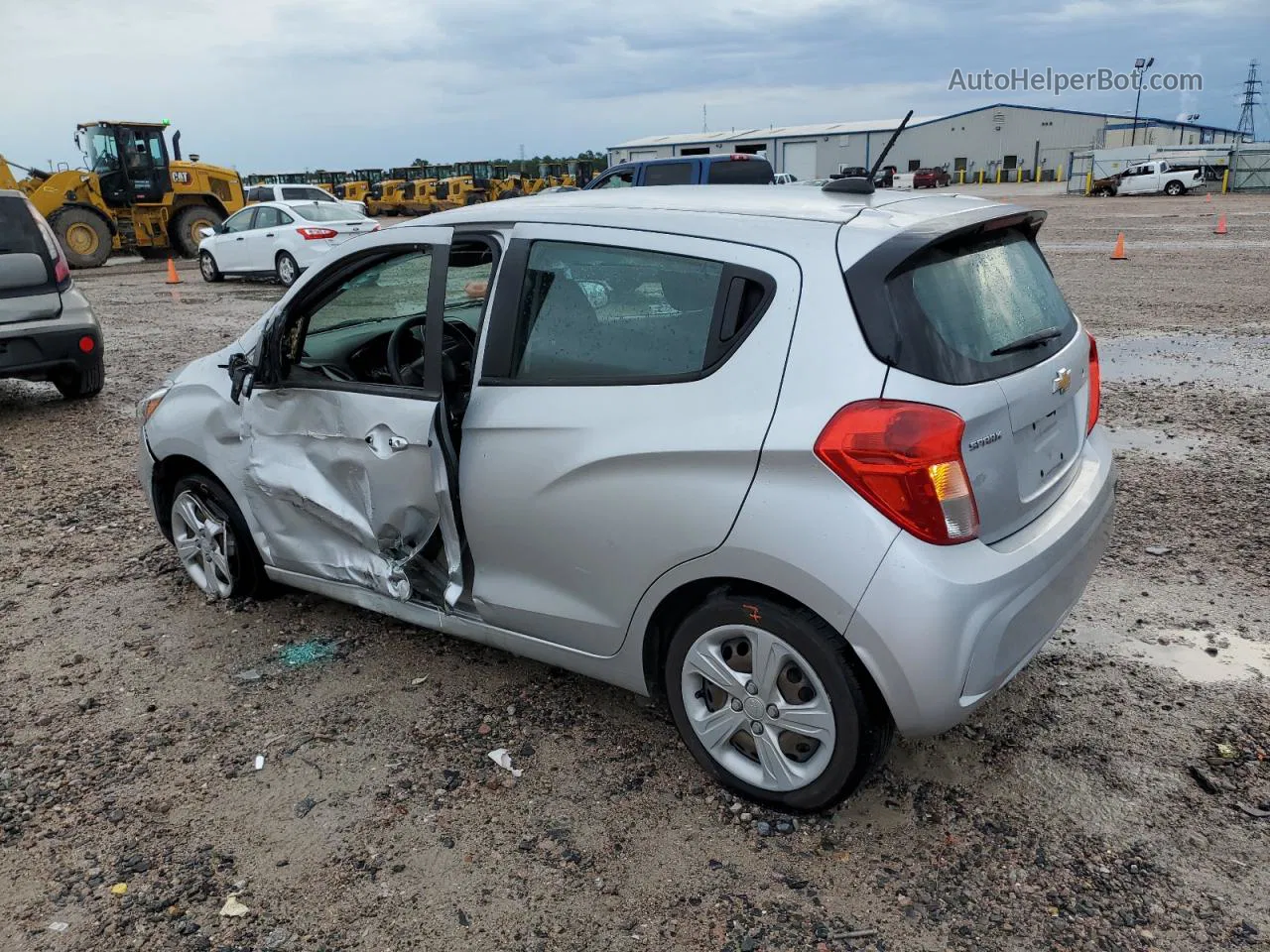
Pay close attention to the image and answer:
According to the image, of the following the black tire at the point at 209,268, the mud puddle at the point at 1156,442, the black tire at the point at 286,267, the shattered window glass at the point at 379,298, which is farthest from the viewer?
the black tire at the point at 209,268

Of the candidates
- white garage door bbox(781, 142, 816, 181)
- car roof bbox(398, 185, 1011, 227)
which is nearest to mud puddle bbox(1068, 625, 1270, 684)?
car roof bbox(398, 185, 1011, 227)

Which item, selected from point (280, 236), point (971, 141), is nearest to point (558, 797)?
point (280, 236)

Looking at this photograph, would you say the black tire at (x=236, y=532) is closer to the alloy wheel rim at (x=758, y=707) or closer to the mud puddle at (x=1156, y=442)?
the alloy wheel rim at (x=758, y=707)

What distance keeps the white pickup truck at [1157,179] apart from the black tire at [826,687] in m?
45.7

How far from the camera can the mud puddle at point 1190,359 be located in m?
7.90

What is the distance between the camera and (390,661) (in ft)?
12.9

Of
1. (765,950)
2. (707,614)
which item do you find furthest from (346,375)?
(765,950)

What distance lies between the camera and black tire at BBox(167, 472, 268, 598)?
421 cm

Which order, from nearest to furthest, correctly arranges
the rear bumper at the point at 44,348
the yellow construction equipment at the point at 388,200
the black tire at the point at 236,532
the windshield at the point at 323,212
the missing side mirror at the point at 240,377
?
the missing side mirror at the point at 240,377 → the black tire at the point at 236,532 → the rear bumper at the point at 44,348 → the windshield at the point at 323,212 → the yellow construction equipment at the point at 388,200

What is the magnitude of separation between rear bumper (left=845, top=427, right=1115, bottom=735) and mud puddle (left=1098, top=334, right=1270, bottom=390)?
6118 millimetres

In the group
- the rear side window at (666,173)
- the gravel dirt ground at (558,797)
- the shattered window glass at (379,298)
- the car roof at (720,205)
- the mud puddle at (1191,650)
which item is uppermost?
the rear side window at (666,173)

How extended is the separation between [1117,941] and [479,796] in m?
1.82

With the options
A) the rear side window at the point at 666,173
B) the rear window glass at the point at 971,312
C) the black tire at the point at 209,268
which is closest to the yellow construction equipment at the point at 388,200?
the black tire at the point at 209,268

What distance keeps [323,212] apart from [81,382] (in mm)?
9699
